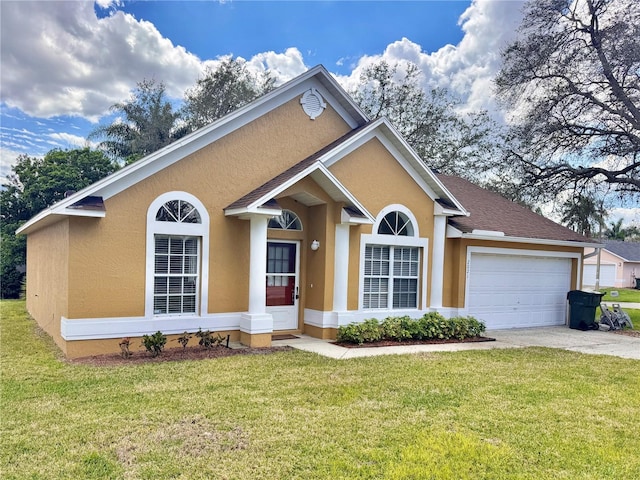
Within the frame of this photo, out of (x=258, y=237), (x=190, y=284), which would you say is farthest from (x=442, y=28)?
(x=190, y=284)

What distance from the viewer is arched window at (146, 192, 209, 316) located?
32.1 ft

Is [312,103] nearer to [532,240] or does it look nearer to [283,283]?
[283,283]

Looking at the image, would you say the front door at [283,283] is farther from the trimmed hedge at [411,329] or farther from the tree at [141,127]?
the tree at [141,127]

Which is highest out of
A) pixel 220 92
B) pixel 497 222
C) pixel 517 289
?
pixel 220 92

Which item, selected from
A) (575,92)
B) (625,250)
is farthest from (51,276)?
(625,250)

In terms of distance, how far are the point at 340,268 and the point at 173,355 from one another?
14.4 feet

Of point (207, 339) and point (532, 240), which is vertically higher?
point (532, 240)

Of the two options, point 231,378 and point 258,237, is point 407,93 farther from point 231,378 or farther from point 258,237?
point 231,378

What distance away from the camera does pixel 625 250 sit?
50500 millimetres

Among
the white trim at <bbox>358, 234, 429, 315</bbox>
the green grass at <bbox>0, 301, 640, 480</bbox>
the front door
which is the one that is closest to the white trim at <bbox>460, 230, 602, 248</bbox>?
the white trim at <bbox>358, 234, 429, 315</bbox>

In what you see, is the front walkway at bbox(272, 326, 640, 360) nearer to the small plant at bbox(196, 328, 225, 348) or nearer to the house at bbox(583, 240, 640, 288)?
the small plant at bbox(196, 328, 225, 348)

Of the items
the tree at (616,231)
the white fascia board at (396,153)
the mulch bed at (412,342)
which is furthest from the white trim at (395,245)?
the tree at (616,231)

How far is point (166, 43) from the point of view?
19719 millimetres

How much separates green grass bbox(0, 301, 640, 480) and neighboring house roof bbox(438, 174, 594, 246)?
5.37m
